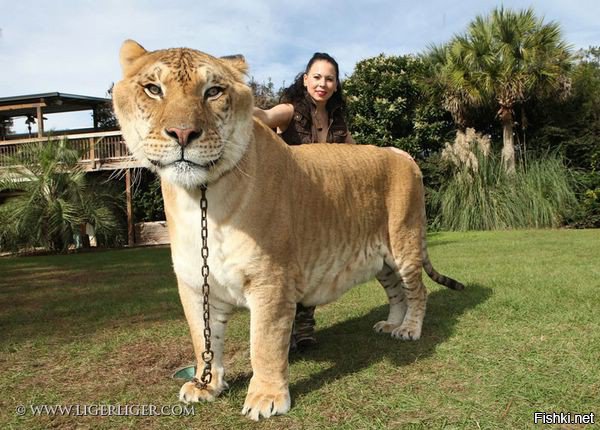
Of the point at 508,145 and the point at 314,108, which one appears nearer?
the point at 314,108

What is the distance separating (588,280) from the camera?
649 cm

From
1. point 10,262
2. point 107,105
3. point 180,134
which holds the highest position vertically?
point 107,105

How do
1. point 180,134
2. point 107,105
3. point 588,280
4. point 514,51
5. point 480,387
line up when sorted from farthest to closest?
1. point 107,105
2. point 514,51
3. point 588,280
4. point 480,387
5. point 180,134

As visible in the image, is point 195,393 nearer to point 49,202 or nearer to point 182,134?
point 182,134

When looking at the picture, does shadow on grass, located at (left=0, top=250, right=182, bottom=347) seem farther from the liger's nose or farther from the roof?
the roof

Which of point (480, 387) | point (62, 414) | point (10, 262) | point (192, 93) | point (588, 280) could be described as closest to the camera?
point (192, 93)

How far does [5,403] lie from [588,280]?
19.9 ft

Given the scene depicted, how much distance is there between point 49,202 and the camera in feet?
50.8

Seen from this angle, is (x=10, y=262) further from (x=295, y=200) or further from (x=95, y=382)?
(x=295, y=200)

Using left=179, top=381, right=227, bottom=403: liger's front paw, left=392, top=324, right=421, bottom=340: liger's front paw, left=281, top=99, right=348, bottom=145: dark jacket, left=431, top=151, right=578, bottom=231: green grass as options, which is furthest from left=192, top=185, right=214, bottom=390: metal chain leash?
left=431, top=151, right=578, bottom=231: green grass

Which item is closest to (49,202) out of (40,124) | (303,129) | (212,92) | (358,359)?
(40,124)

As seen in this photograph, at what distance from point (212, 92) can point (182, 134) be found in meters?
0.39

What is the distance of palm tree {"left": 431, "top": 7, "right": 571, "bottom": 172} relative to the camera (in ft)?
58.6

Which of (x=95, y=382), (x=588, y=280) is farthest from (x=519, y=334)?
(x=95, y=382)
